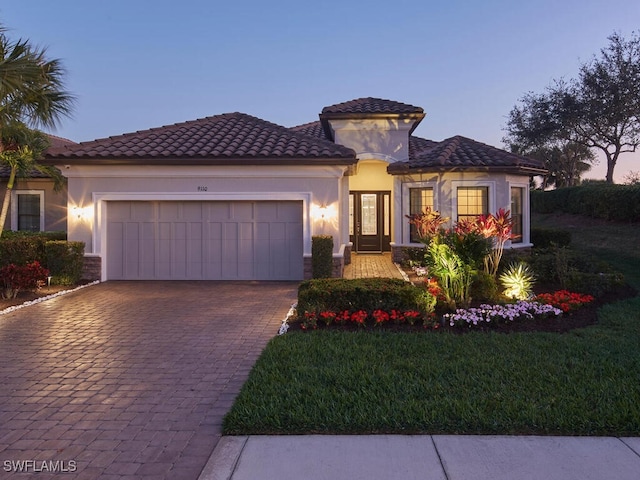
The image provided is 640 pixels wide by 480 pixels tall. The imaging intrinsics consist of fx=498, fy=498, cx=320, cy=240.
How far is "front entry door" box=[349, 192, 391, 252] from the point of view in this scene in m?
19.3

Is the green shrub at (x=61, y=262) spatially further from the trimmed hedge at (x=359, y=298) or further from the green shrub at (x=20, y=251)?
the trimmed hedge at (x=359, y=298)

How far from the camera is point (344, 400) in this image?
4.69m

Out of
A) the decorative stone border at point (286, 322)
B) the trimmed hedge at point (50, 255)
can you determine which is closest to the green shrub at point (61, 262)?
the trimmed hedge at point (50, 255)

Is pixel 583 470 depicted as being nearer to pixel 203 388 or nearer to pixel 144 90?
pixel 203 388

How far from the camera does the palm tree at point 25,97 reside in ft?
34.5

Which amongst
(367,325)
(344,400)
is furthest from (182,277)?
(344,400)

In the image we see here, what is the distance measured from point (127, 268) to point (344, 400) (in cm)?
1027

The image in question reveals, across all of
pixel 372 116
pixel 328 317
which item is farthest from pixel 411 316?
pixel 372 116

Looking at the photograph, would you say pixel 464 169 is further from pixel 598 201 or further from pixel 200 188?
pixel 598 201

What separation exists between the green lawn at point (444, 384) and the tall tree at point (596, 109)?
21021 mm

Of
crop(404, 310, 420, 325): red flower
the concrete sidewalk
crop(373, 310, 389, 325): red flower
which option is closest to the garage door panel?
crop(373, 310, 389, 325): red flower

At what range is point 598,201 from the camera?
75.5 feet

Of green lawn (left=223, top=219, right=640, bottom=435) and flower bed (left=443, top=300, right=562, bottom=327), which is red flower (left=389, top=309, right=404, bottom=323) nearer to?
green lawn (left=223, top=219, right=640, bottom=435)

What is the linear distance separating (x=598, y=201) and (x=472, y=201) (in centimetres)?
1113
